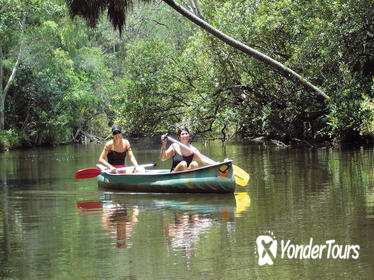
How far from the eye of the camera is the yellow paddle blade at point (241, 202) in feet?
33.4

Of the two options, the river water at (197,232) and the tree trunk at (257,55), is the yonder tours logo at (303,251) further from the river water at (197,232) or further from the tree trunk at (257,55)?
the tree trunk at (257,55)

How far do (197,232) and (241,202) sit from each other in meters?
2.95

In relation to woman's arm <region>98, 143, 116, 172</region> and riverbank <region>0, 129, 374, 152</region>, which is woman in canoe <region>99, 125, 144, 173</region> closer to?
woman's arm <region>98, 143, 116, 172</region>

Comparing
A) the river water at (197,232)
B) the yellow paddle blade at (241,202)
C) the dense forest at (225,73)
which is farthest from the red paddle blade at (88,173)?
the dense forest at (225,73)

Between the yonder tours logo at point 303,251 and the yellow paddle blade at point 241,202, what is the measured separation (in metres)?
2.41

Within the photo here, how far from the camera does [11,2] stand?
3334 cm

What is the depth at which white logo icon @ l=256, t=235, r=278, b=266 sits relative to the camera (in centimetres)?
669

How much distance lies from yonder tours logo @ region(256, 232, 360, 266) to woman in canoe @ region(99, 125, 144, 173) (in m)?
6.93

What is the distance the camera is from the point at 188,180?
1241 centimetres

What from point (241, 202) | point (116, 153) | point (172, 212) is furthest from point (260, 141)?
point (172, 212)

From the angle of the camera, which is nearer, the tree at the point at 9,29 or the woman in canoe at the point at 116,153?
the woman in canoe at the point at 116,153

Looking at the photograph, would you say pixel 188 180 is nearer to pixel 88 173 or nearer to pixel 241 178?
pixel 241 178

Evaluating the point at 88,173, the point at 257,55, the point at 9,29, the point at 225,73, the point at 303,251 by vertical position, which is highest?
the point at 9,29

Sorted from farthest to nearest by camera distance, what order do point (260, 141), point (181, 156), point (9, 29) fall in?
point (9, 29) < point (260, 141) < point (181, 156)
